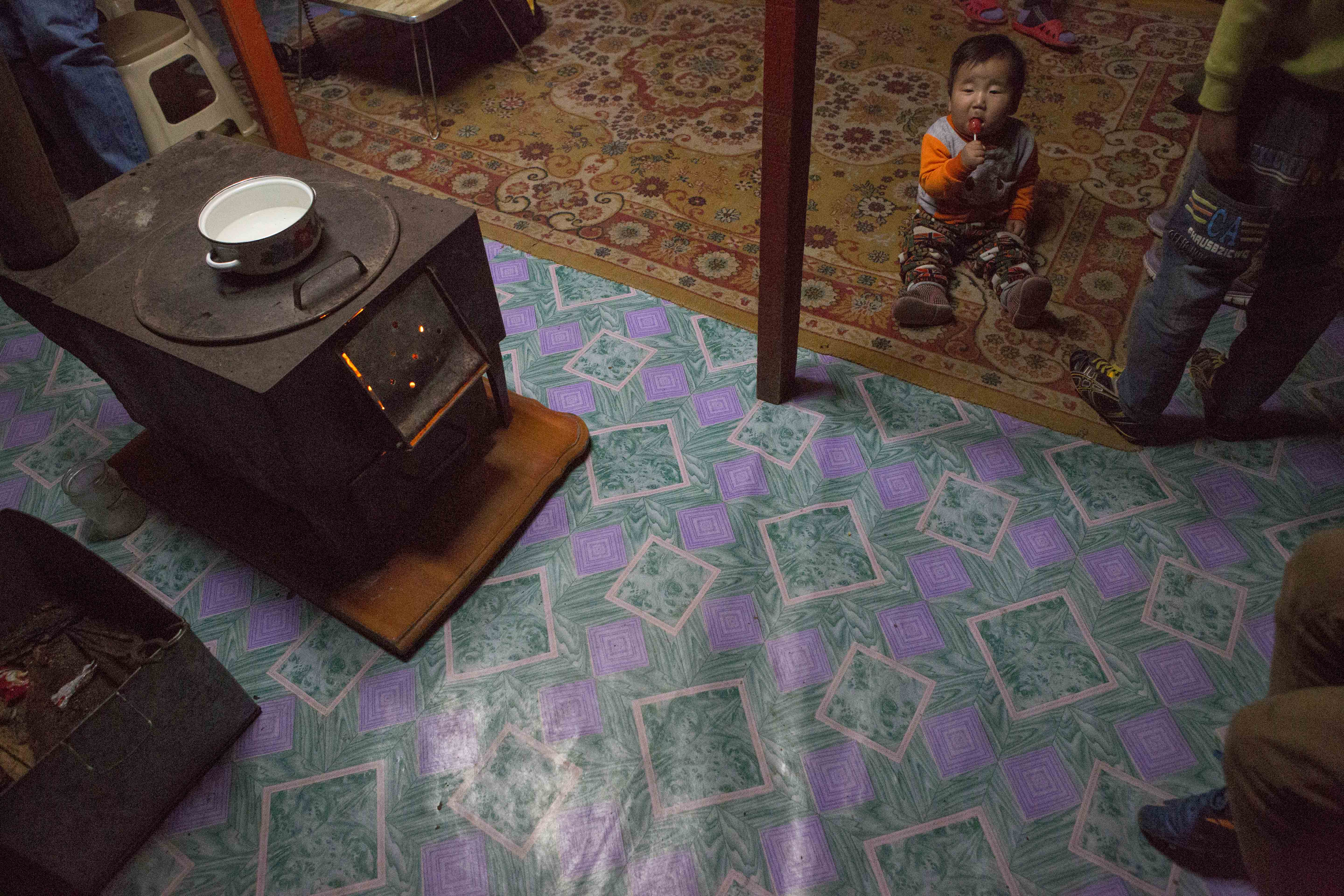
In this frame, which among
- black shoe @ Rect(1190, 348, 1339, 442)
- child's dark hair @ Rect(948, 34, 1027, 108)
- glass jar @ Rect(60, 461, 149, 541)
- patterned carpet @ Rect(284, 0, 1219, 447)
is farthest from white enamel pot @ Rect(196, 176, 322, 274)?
black shoe @ Rect(1190, 348, 1339, 442)

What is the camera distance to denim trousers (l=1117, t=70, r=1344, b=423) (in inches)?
48.4

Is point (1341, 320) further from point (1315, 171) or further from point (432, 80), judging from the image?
point (432, 80)

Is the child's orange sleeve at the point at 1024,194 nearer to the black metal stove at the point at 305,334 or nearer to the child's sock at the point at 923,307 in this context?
the child's sock at the point at 923,307

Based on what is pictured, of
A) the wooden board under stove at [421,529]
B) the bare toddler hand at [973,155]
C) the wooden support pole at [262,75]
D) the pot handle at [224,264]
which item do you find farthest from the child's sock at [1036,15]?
the pot handle at [224,264]

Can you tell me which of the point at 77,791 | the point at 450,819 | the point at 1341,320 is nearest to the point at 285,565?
the point at 77,791

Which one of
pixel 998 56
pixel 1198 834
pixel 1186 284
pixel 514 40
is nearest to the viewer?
pixel 1198 834

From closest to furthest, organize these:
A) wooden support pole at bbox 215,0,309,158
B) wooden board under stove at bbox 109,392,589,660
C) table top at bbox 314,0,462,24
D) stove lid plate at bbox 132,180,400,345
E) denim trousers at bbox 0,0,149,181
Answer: stove lid plate at bbox 132,180,400,345 → wooden board under stove at bbox 109,392,589,660 → wooden support pole at bbox 215,0,309,158 → denim trousers at bbox 0,0,149,181 → table top at bbox 314,0,462,24

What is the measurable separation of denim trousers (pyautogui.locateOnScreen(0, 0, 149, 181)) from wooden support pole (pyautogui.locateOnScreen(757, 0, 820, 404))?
2.01m

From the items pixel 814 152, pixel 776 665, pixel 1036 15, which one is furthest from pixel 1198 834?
pixel 1036 15

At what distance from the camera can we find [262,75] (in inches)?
92.2

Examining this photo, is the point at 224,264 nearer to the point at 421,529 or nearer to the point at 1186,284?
the point at 421,529

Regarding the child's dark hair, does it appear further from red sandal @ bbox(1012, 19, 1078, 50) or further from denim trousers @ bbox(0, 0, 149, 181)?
denim trousers @ bbox(0, 0, 149, 181)

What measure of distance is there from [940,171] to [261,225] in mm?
1595

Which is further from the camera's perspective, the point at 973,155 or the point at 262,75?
the point at 262,75
